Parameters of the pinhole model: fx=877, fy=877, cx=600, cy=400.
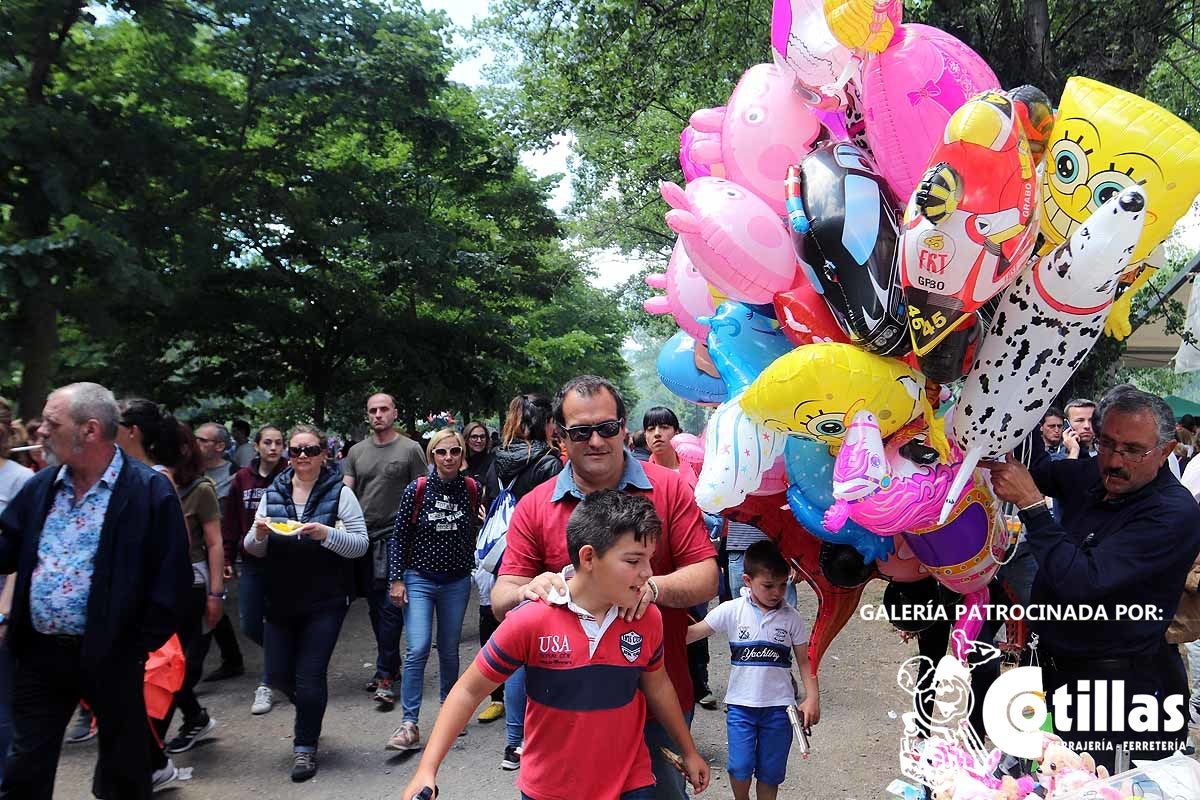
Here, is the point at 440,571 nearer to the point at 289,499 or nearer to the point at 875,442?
the point at 289,499

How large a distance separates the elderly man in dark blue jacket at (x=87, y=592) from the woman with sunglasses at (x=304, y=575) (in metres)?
1.08

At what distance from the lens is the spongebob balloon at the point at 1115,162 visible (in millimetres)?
2309

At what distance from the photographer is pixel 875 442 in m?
2.47

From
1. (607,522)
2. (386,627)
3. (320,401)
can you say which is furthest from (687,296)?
(320,401)

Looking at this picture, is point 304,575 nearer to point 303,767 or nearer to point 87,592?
point 303,767

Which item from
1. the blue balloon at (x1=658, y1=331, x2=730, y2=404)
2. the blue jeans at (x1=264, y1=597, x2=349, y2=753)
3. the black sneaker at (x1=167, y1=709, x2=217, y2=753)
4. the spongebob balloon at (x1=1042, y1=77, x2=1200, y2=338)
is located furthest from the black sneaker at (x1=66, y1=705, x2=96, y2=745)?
the spongebob balloon at (x1=1042, y1=77, x2=1200, y2=338)

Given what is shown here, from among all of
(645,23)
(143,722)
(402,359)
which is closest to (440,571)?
(143,722)

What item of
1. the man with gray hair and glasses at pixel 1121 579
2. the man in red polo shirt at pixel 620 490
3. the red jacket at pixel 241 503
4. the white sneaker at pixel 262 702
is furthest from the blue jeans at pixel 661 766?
the red jacket at pixel 241 503

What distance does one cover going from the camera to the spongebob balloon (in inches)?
90.9

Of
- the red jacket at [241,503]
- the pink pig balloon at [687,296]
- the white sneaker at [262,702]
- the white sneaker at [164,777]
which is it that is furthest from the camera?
the red jacket at [241,503]

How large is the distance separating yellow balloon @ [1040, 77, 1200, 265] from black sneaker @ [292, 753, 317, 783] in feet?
14.0

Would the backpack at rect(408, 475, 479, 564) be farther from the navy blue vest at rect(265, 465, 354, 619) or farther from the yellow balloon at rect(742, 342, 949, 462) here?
the yellow balloon at rect(742, 342, 949, 462)

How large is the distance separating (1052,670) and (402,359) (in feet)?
31.6

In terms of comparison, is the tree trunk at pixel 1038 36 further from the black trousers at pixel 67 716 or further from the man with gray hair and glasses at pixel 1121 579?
the black trousers at pixel 67 716
